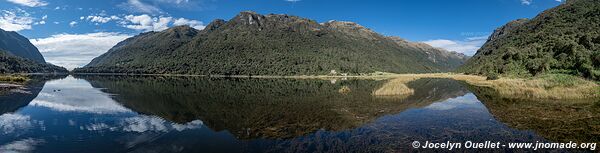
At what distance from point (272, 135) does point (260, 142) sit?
2.55 m

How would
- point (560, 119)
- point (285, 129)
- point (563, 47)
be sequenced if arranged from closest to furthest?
point (285, 129) → point (560, 119) → point (563, 47)

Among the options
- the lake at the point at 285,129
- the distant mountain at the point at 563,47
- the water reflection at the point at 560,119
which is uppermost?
the distant mountain at the point at 563,47

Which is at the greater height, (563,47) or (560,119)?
(563,47)

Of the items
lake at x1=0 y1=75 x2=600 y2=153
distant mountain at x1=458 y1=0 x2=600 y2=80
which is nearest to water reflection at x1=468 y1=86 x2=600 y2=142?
lake at x1=0 y1=75 x2=600 y2=153

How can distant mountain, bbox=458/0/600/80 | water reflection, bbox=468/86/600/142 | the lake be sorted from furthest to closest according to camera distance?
distant mountain, bbox=458/0/600/80 < water reflection, bbox=468/86/600/142 < the lake

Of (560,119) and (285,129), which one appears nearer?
(285,129)

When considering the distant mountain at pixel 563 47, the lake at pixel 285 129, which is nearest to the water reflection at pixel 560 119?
the lake at pixel 285 129

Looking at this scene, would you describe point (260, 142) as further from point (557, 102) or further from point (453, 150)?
point (557, 102)

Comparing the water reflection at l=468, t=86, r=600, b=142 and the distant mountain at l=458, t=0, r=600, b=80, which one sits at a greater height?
the distant mountain at l=458, t=0, r=600, b=80

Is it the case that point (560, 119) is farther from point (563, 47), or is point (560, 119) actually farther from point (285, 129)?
point (563, 47)

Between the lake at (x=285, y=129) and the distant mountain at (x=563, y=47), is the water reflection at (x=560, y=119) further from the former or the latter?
the distant mountain at (x=563, y=47)

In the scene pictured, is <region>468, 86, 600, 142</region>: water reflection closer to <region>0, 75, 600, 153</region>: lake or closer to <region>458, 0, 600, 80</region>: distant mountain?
<region>0, 75, 600, 153</region>: lake

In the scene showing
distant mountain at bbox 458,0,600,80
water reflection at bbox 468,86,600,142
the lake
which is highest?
distant mountain at bbox 458,0,600,80

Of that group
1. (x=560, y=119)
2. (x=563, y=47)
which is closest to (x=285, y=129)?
(x=560, y=119)
